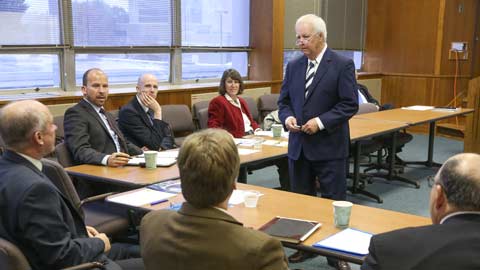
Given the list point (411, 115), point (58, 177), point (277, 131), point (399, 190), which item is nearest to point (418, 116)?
point (411, 115)

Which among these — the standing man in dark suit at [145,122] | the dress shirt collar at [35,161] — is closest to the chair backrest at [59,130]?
the standing man in dark suit at [145,122]

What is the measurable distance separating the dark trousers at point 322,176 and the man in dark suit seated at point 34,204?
1.48 m

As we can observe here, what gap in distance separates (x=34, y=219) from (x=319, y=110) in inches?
73.9

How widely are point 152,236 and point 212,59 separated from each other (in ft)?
19.2

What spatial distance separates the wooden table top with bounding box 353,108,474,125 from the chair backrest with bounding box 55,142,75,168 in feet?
11.1

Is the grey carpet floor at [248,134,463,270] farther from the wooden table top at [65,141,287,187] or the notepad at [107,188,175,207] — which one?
the notepad at [107,188,175,207]

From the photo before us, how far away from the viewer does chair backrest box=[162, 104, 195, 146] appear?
18.6 feet

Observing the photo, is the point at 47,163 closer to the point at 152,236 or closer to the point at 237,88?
the point at 152,236

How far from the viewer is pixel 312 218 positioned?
2.32 m

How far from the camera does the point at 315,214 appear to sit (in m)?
2.38

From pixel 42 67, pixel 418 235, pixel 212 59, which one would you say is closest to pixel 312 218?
pixel 418 235

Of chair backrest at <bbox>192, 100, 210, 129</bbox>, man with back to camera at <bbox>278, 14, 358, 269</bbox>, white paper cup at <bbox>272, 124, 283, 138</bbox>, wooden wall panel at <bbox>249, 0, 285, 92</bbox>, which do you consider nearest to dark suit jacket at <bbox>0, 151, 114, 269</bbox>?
man with back to camera at <bbox>278, 14, 358, 269</bbox>

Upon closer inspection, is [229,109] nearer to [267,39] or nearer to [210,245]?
[267,39]

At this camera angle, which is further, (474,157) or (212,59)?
(212,59)
